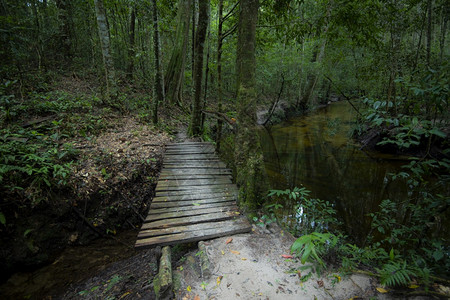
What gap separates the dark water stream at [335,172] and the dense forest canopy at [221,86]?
83 cm

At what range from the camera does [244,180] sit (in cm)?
434

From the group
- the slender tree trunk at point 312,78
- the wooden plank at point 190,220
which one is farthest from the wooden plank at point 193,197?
the slender tree trunk at point 312,78

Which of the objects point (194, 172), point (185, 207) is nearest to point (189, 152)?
point (194, 172)

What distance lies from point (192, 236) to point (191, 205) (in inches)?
36.8

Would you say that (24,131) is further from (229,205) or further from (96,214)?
(229,205)

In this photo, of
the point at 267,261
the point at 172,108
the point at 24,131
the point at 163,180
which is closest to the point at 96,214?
the point at 163,180

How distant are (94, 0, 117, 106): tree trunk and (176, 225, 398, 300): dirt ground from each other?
778 centimetres

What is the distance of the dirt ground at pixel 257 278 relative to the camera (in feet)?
8.29

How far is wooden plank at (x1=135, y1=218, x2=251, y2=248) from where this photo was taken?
330 cm

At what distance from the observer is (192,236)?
347cm

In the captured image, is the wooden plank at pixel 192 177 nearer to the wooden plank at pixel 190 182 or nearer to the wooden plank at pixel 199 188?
the wooden plank at pixel 190 182

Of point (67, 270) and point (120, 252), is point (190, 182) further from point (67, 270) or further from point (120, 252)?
point (67, 270)

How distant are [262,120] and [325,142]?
6.51m

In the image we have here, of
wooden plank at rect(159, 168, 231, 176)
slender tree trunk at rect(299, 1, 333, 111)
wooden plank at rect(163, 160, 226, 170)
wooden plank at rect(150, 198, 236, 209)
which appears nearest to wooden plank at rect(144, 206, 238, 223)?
wooden plank at rect(150, 198, 236, 209)
